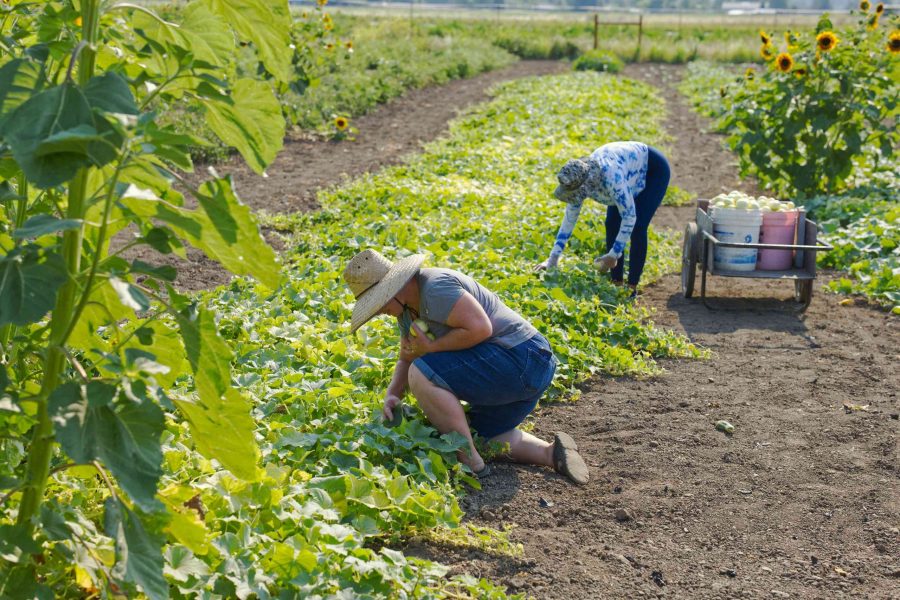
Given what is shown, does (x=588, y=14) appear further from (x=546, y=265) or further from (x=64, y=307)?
(x=64, y=307)

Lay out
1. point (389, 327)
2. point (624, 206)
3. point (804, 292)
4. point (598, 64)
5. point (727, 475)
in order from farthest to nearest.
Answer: point (598, 64)
point (804, 292)
point (624, 206)
point (389, 327)
point (727, 475)

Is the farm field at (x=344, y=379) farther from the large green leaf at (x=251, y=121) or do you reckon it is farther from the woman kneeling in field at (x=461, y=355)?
the woman kneeling in field at (x=461, y=355)

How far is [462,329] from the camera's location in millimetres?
4477

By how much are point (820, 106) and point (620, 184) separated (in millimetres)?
4198

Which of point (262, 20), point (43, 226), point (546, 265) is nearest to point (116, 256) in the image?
point (43, 226)

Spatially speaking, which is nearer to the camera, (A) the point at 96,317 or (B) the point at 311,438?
(A) the point at 96,317

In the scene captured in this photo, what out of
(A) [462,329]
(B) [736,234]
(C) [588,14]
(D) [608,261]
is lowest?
(C) [588,14]

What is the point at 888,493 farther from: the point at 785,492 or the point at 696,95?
the point at 696,95

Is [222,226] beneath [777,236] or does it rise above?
above

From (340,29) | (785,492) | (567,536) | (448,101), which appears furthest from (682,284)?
(340,29)

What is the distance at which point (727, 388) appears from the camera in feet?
19.5

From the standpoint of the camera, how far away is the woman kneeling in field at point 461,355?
14.6 ft

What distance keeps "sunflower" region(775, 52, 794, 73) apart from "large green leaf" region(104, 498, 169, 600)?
29.8ft

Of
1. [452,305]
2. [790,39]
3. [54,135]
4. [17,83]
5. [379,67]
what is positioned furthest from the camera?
[379,67]
